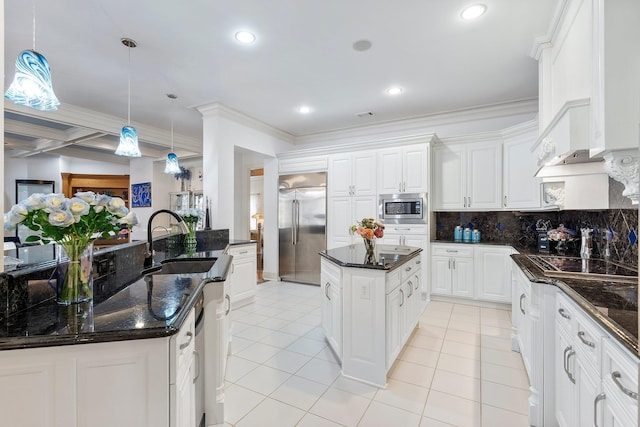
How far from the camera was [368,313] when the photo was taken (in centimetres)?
218

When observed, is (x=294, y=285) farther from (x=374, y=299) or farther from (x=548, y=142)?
(x=548, y=142)

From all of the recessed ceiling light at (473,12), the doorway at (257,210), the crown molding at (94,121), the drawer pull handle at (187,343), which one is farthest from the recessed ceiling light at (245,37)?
the doorway at (257,210)

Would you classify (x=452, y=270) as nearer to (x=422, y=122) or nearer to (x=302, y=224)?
(x=422, y=122)

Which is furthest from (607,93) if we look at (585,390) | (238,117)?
(238,117)

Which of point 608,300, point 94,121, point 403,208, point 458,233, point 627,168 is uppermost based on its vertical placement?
point 94,121

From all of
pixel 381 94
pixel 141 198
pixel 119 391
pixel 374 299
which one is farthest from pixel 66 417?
pixel 141 198

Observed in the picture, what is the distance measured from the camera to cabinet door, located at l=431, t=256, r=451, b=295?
417 centimetres

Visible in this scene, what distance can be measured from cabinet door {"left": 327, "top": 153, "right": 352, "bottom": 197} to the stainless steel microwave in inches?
25.2

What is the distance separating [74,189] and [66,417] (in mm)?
8879

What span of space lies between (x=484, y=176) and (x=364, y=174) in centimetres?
172

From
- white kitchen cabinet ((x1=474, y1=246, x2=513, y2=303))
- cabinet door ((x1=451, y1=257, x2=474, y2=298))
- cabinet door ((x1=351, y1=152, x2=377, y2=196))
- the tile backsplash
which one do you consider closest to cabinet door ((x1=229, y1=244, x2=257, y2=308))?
cabinet door ((x1=351, y1=152, x2=377, y2=196))

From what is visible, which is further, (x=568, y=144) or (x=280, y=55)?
(x=280, y=55)

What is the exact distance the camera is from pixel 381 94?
3922mm

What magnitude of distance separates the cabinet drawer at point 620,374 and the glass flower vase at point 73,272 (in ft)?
6.61
